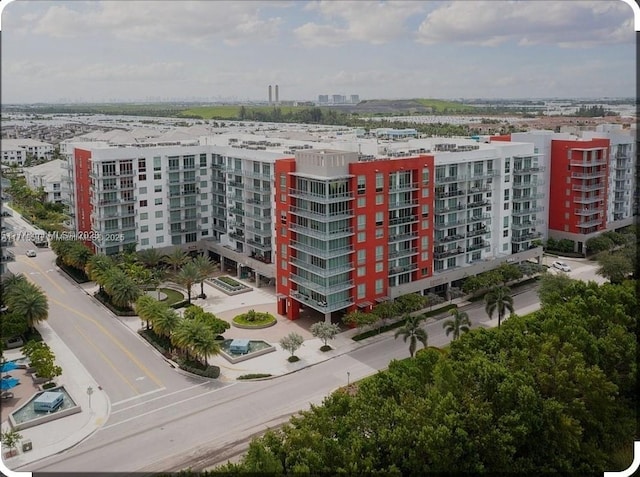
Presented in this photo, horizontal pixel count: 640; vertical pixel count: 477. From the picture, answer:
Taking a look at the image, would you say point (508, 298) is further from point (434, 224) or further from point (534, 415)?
point (534, 415)

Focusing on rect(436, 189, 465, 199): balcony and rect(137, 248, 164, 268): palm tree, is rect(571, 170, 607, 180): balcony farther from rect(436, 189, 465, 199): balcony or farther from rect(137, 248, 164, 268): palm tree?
rect(137, 248, 164, 268): palm tree

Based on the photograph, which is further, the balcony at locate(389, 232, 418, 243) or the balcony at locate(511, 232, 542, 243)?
the balcony at locate(511, 232, 542, 243)

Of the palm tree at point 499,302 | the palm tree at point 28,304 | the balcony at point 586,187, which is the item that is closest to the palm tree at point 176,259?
the palm tree at point 28,304

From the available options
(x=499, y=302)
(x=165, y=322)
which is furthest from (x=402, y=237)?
(x=165, y=322)

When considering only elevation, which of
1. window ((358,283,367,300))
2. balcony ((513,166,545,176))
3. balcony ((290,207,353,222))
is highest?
balcony ((513,166,545,176))

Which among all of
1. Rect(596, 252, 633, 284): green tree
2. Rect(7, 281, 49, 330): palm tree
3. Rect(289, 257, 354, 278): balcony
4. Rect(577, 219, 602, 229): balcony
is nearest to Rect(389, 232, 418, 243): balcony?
Rect(289, 257, 354, 278): balcony

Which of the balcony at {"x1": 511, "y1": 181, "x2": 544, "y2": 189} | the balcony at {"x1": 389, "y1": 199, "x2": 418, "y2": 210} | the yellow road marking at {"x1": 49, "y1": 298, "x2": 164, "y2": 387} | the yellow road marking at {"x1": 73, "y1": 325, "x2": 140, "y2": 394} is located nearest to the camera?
the yellow road marking at {"x1": 73, "y1": 325, "x2": 140, "y2": 394}

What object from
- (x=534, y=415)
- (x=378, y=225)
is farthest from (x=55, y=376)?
(x=534, y=415)
